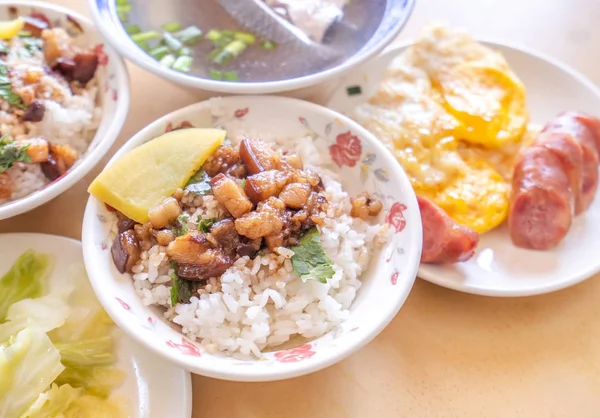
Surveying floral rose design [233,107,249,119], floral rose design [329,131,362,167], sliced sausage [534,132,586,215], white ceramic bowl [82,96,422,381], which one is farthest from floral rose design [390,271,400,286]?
sliced sausage [534,132,586,215]

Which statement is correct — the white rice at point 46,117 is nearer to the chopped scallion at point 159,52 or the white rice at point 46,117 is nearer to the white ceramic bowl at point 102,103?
the white ceramic bowl at point 102,103

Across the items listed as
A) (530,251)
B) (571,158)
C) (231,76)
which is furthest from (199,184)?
(571,158)

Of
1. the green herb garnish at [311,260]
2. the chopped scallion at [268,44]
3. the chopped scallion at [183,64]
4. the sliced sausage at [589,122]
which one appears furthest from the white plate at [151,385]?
the sliced sausage at [589,122]

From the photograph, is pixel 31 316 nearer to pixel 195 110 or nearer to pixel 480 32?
pixel 195 110

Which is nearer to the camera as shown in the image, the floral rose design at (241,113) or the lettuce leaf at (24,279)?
the lettuce leaf at (24,279)

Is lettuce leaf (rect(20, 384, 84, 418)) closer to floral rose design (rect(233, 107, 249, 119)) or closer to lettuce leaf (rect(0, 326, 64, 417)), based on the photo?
lettuce leaf (rect(0, 326, 64, 417))

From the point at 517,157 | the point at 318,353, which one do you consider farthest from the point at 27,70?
the point at 517,157
